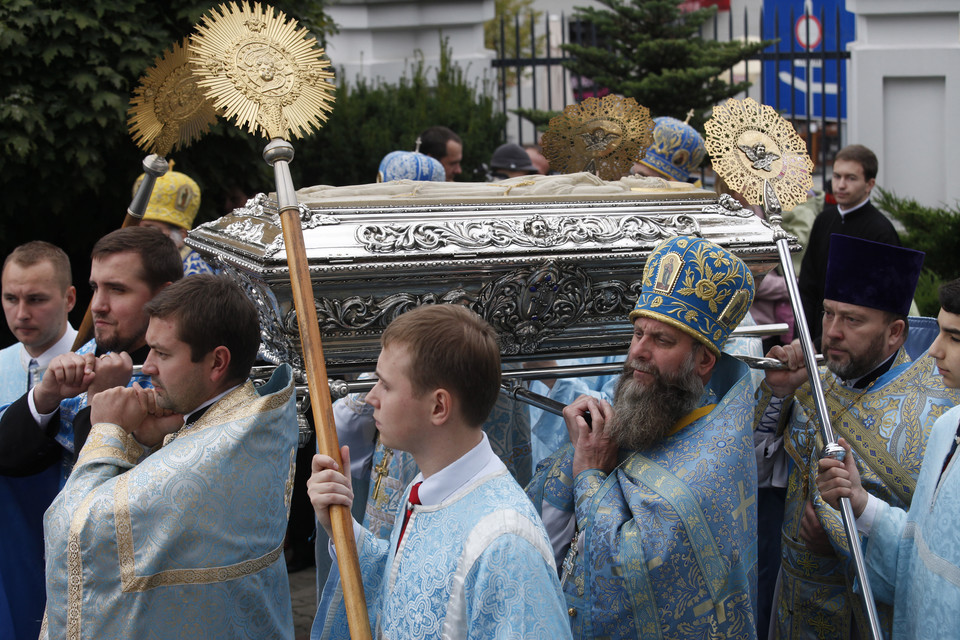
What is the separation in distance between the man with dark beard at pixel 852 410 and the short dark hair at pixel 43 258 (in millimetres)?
2381

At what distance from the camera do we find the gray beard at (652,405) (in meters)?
2.73

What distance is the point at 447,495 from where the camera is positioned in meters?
2.26

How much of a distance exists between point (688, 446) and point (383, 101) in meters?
7.00

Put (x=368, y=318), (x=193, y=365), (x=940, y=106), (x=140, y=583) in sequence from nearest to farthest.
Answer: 1. (x=140, y=583)
2. (x=193, y=365)
3. (x=368, y=318)
4. (x=940, y=106)

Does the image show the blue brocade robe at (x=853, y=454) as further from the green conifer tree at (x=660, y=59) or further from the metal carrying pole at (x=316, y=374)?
the green conifer tree at (x=660, y=59)

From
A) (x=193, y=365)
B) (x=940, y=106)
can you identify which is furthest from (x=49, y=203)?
(x=940, y=106)

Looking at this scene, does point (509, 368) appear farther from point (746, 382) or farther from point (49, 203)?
point (49, 203)

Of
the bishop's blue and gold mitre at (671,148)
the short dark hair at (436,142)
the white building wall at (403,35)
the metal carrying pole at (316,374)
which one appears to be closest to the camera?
the metal carrying pole at (316,374)

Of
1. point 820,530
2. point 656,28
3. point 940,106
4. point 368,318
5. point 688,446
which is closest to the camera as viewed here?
point 688,446

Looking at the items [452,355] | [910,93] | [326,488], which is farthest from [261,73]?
[910,93]

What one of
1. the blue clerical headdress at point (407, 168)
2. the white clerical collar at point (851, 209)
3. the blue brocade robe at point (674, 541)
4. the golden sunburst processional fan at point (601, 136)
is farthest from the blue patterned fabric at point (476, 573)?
the white clerical collar at point (851, 209)

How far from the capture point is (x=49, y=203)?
20.5ft

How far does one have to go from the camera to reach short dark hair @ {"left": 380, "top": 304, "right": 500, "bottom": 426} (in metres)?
2.23

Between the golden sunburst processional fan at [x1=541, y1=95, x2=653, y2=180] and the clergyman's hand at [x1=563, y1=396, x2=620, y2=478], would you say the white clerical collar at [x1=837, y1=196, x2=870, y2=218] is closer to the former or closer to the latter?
the golden sunburst processional fan at [x1=541, y1=95, x2=653, y2=180]
